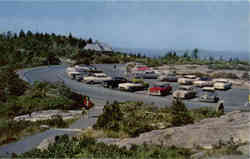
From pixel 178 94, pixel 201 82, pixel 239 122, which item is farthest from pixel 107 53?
pixel 239 122

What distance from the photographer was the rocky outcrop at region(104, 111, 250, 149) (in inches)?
439

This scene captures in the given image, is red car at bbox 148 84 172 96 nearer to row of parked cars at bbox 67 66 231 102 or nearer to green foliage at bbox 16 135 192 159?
row of parked cars at bbox 67 66 231 102

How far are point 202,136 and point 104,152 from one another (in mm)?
3820

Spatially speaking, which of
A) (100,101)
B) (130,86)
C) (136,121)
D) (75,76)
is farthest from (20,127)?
(75,76)

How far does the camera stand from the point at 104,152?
1030cm

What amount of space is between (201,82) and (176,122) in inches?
758

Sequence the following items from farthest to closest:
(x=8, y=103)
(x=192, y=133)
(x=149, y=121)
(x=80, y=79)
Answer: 1. (x=80, y=79)
2. (x=8, y=103)
3. (x=149, y=121)
4. (x=192, y=133)

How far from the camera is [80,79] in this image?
129 ft

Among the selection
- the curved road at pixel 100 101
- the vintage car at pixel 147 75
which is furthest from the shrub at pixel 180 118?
the vintage car at pixel 147 75

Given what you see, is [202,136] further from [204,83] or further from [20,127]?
[204,83]

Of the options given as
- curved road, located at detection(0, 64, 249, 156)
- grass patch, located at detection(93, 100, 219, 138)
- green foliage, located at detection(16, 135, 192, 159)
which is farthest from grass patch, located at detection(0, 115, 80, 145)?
green foliage, located at detection(16, 135, 192, 159)

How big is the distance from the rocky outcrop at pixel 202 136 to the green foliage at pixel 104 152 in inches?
34.7

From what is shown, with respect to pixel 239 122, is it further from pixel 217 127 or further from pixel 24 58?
pixel 24 58

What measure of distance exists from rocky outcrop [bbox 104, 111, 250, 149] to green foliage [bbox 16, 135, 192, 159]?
882 mm
